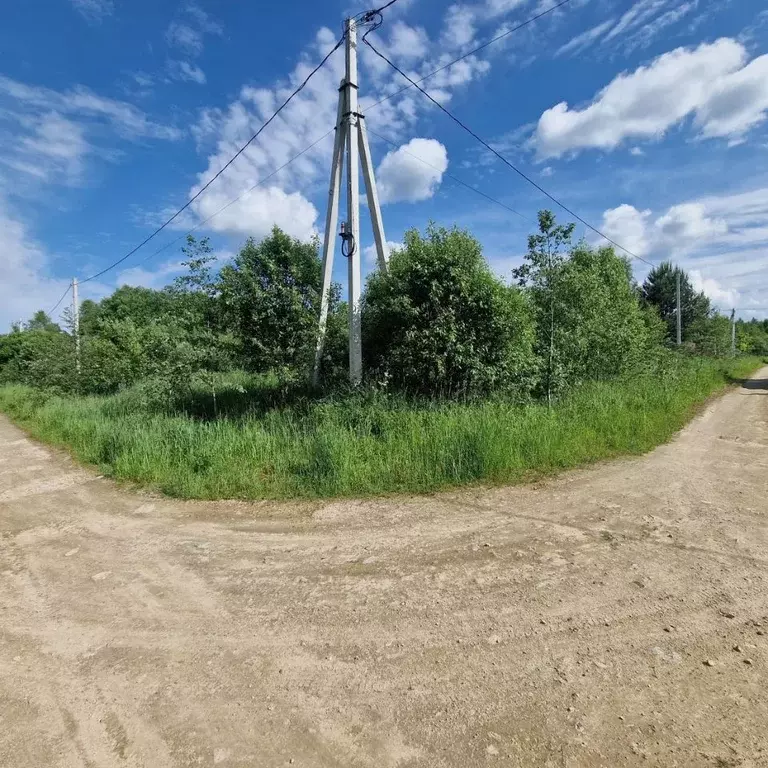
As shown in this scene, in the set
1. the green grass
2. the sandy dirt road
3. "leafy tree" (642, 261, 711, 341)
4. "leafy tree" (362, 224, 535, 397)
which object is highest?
"leafy tree" (642, 261, 711, 341)

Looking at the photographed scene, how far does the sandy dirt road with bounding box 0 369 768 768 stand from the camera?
2.01 metres

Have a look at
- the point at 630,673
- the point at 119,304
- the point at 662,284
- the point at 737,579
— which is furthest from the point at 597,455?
the point at 119,304

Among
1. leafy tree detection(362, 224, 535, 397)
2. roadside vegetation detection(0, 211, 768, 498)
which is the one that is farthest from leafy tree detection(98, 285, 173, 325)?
leafy tree detection(362, 224, 535, 397)

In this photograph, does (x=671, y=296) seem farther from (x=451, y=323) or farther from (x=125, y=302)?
(x=125, y=302)

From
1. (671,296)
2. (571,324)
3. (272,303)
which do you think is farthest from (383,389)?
(671,296)

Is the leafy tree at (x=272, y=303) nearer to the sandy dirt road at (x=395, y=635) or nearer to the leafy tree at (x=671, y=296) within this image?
the sandy dirt road at (x=395, y=635)

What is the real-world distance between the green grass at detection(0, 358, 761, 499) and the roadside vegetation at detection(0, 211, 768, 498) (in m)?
0.03

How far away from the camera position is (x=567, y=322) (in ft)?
34.6

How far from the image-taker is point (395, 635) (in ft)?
8.97

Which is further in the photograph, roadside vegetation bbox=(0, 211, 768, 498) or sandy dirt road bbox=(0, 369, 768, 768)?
roadside vegetation bbox=(0, 211, 768, 498)

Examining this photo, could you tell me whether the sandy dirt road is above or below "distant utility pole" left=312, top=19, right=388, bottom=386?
below

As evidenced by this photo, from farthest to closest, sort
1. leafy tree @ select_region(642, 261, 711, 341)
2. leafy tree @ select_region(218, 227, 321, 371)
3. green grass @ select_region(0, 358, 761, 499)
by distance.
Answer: leafy tree @ select_region(642, 261, 711, 341) < leafy tree @ select_region(218, 227, 321, 371) < green grass @ select_region(0, 358, 761, 499)

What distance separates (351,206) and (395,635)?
8090 millimetres

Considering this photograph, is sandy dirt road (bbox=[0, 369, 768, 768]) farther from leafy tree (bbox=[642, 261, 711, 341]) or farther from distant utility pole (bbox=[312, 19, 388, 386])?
leafy tree (bbox=[642, 261, 711, 341])
